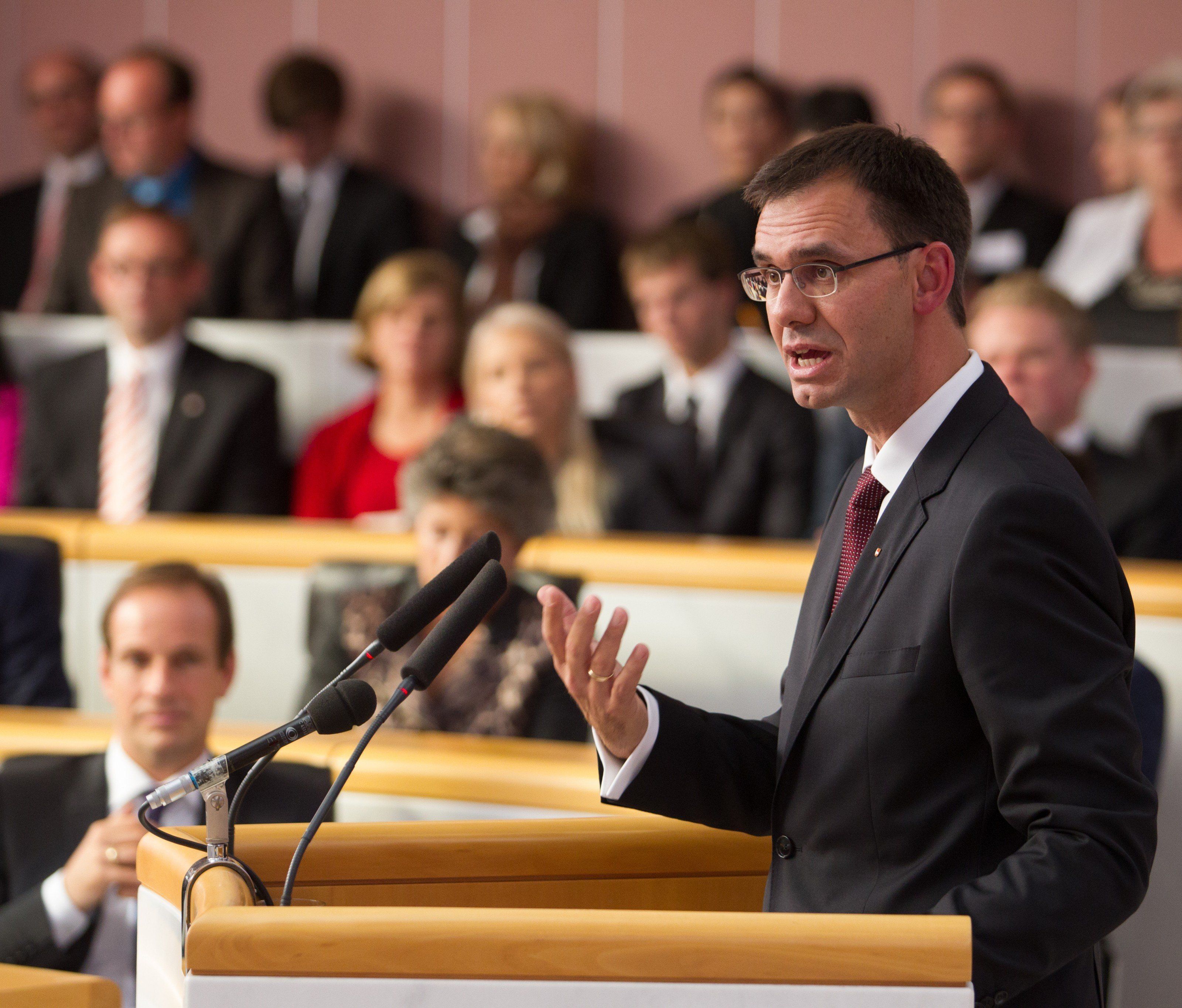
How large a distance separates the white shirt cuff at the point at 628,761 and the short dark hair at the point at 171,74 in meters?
4.19

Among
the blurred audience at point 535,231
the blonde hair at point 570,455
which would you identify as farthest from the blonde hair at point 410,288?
the blurred audience at point 535,231

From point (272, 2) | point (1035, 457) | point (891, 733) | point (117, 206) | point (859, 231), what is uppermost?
point (272, 2)

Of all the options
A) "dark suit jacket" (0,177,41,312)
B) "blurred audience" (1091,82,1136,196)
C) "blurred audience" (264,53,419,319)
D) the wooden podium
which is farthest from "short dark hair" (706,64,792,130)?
the wooden podium

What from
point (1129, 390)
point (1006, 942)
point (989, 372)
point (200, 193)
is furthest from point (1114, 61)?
point (1006, 942)

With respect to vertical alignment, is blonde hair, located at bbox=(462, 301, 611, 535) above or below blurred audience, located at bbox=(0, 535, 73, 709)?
above

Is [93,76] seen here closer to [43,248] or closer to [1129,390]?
[43,248]

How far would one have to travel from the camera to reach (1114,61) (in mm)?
5496

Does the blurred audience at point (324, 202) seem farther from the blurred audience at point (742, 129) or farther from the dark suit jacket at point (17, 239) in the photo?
the blurred audience at point (742, 129)

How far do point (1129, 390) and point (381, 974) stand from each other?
3289 mm

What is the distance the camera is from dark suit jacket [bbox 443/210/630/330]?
206 inches

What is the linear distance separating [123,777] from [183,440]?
212 cm

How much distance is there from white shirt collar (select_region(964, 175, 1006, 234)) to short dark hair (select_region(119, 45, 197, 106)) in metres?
2.64

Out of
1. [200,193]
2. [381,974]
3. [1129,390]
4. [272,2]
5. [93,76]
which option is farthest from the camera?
[272,2]

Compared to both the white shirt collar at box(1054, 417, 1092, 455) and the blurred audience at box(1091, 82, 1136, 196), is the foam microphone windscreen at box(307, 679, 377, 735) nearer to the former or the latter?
the white shirt collar at box(1054, 417, 1092, 455)
